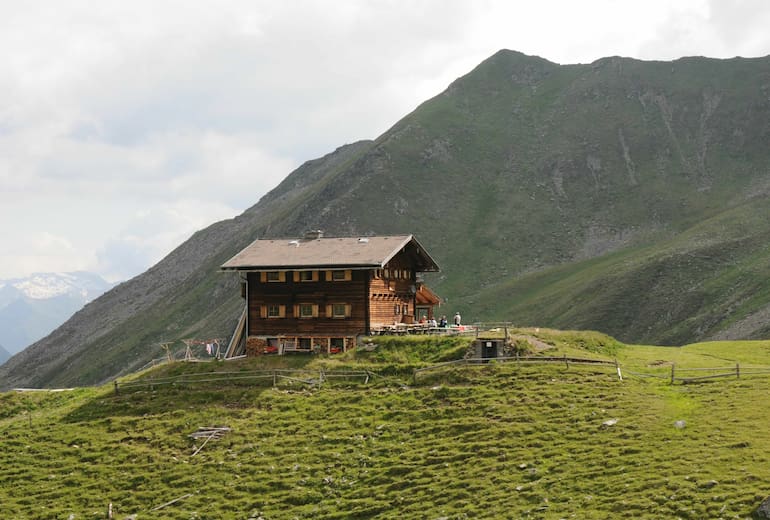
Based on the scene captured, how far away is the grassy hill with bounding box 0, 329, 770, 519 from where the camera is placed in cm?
3428

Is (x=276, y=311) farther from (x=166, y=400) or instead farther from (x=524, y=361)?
(x=524, y=361)

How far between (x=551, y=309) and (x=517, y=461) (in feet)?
330

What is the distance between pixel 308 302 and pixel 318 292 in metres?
1.12

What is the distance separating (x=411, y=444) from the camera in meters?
42.8

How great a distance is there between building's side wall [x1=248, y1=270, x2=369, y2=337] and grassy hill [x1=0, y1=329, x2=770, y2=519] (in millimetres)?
4341

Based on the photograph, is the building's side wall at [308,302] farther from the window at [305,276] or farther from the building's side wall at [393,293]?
the building's side wall at [393,293]

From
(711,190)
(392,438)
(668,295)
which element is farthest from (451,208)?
(392,438)

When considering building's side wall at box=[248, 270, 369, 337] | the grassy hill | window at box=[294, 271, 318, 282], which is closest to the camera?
the grassy hill

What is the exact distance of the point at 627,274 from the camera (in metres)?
138

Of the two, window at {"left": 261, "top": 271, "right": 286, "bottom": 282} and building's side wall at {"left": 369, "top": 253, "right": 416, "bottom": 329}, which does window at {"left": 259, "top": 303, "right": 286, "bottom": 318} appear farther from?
building's side wall at {"left": 369, "top": 253, "right": 416, "bottom": 329}

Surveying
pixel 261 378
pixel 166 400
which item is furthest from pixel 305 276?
pixel 166 400

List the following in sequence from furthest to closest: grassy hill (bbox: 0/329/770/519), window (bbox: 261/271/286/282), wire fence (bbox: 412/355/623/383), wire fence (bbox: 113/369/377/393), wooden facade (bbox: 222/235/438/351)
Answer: window (bbox: 261/271/286/282)
wooden facade (bbox: 222/235/438/351)
wire fence (bbox: 113/369/377/393)
wire fence (bbox: 412/355/623/383)
grassy hill (bbox: 0/329/770/519)

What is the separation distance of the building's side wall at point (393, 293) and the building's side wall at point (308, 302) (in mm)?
1246

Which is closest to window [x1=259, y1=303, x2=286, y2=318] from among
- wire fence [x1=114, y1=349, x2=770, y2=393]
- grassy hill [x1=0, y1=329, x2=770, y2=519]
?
grassy hill [x1=0, y1=329, x2=770, y2=519]
